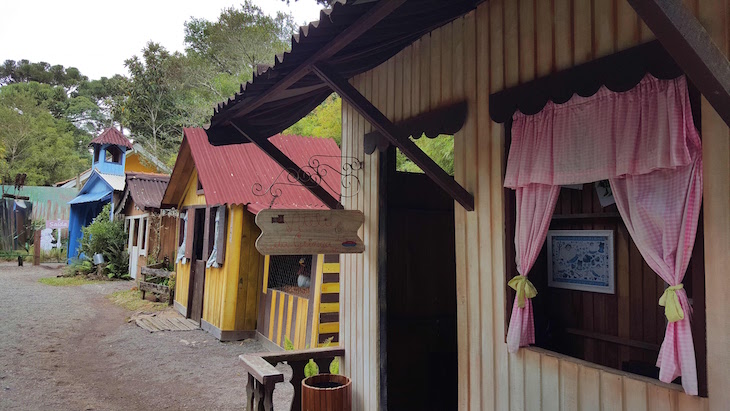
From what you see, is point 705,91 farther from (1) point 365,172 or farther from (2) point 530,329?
(1) point 365,172

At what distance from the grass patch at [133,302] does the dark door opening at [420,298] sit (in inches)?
375

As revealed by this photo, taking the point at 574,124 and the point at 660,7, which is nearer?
the point at 660,7

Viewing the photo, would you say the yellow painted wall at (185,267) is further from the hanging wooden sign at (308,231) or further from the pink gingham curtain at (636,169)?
the pink gingham curtain at (636,169)

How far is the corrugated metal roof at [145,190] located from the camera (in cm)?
1591

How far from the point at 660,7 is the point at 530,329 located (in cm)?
171

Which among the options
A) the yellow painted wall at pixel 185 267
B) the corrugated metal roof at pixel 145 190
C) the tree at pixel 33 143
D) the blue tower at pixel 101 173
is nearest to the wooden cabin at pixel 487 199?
the yellow painted wall at pixel 185 267

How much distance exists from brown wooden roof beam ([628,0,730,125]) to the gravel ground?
5.46 meters

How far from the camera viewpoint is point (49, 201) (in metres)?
27.8

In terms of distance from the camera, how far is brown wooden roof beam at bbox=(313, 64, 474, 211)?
9.41 ft

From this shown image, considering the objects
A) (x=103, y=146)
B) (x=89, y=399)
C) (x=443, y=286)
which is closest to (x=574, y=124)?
(x=443, y=286)

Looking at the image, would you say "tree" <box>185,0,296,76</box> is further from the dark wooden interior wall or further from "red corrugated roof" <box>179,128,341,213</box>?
the dark wooden interior wall

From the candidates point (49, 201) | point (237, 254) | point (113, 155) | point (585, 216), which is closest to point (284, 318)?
point (237, 254)

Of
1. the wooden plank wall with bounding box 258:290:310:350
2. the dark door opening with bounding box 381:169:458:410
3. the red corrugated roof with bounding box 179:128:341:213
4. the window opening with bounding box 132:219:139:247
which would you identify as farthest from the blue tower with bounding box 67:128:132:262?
the dark door opening with bounding box 381:169:458:410

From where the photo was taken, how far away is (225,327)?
909 cm
